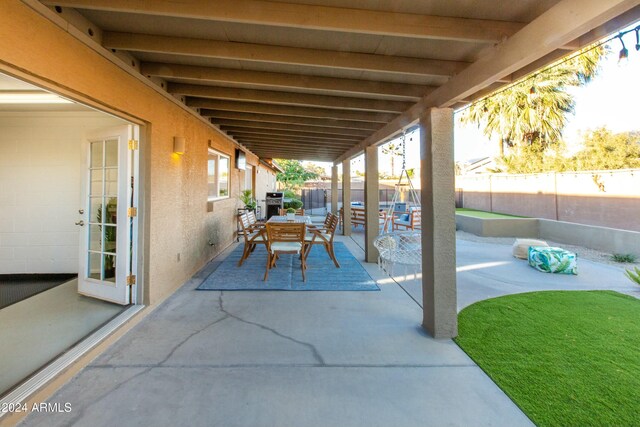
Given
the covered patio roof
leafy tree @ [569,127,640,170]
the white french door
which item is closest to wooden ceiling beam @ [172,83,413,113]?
the covered patio roof

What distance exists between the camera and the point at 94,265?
3.63m

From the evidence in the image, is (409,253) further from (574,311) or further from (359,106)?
(359,106)

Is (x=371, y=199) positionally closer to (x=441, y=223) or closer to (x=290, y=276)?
(x=290, y=276)

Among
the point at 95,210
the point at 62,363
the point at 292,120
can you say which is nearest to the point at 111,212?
the point at 95,210

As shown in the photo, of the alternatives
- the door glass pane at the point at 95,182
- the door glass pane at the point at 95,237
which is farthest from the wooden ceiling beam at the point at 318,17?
the door glass pane at the point at 95,237

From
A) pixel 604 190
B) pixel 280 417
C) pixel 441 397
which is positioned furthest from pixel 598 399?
pixel 604 190

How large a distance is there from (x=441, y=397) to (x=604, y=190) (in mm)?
9654

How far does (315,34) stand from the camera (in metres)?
2.40

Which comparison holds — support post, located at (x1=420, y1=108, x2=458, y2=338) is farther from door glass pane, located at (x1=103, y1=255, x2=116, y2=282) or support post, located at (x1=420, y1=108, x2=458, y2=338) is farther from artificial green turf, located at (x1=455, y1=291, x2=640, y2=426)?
door glass pane, located at (x1=103, y1=255, x2=116, y2=282)

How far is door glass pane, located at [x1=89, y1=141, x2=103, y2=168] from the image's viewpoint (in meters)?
3.56

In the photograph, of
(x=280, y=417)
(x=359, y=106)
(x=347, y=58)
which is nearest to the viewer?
(x=280, y=417)

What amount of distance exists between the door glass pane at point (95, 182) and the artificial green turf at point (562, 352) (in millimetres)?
4248

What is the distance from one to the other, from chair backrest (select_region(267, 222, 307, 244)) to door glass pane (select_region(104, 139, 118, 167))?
2.09 meters

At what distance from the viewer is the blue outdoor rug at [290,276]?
4309 millimetres
